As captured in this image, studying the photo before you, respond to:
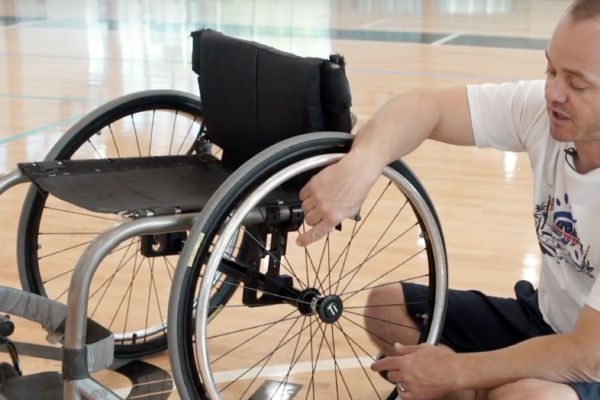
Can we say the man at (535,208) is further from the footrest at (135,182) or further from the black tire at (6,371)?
the black tire at (6,371)

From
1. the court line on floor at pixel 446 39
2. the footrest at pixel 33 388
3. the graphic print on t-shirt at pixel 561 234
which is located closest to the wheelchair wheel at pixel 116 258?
the footrest at pixel 33 388

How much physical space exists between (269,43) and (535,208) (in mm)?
5751

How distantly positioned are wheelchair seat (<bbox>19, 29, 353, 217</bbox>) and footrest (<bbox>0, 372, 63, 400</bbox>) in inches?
13.0

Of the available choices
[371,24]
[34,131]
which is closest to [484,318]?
[34,131]

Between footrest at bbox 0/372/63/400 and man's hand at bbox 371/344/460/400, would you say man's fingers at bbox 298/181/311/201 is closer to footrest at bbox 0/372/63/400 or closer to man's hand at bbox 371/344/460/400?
man's hand at bbox 371/344/460/400

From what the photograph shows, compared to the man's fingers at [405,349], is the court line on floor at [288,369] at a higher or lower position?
lower

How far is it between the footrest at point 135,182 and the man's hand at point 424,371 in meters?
0.33

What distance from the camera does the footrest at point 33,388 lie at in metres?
1.57

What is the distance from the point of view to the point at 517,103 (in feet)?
4.99

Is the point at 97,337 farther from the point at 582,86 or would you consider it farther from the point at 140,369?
the point at 582,86

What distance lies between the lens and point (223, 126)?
174cm

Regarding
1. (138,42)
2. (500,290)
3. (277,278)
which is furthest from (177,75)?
(277,278)

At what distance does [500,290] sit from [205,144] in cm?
92

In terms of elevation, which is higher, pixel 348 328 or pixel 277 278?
pixel 277 278
